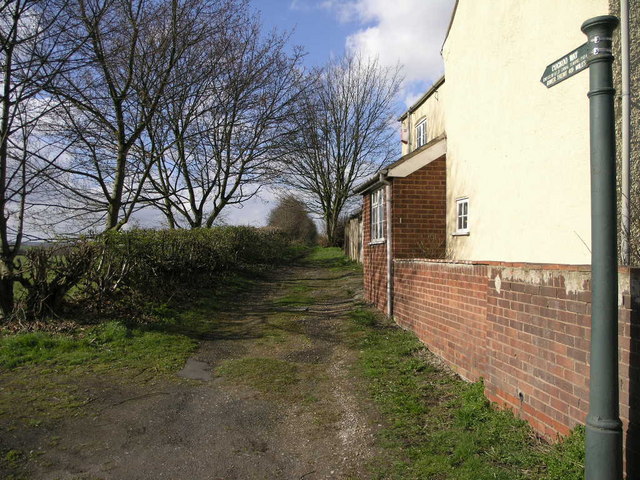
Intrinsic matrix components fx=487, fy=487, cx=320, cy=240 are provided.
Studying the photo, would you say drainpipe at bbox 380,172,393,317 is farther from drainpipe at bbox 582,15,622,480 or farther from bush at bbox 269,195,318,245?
bush at bbox 269,195,318,245

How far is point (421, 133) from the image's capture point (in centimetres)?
1485

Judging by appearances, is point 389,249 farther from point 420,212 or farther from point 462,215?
point 462,215

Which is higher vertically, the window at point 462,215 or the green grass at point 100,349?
the window at point 462,215

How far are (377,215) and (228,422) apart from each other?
746 cm

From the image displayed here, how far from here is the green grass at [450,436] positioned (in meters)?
3.49

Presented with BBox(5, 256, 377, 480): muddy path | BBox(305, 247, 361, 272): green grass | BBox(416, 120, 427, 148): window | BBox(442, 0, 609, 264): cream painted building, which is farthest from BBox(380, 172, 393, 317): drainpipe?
BBox(305, 247, 361, 272): green grass

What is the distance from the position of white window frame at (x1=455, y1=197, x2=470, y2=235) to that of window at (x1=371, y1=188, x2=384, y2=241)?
1717 mm

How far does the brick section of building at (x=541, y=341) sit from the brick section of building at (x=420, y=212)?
399 centimetres

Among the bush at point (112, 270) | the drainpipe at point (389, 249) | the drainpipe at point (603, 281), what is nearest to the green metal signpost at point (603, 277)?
the drainpipe at point (603, 281)

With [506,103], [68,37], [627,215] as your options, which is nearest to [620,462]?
[627,215]

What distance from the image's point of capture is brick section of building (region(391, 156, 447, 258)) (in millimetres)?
10203

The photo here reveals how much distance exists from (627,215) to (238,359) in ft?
18.2

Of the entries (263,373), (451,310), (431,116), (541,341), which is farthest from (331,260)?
(541,341)

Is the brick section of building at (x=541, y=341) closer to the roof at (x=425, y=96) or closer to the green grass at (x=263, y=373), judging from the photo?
the green grass at (x=263, y=373)
